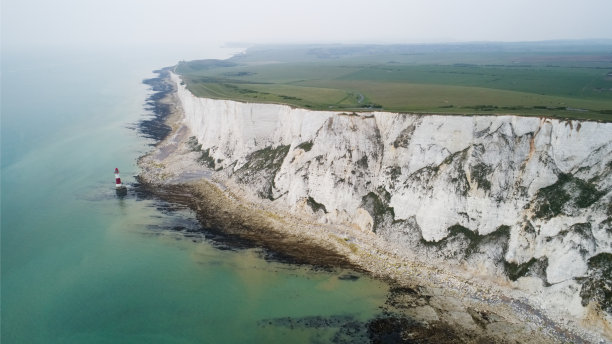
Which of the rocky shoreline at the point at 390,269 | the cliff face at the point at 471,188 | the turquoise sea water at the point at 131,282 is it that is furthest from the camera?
the cliff face at the point at 471,188

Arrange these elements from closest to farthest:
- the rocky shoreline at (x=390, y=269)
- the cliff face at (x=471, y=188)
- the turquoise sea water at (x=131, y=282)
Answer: the rocky shoreline at (x=390, y=269), the turquoise sea water at (x=131, y=282), the cliff face at (x=471, y=188)

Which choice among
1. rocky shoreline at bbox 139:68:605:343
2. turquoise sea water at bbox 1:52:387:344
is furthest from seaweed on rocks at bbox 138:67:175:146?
turquoise sea water at bbox 1:52:387:344

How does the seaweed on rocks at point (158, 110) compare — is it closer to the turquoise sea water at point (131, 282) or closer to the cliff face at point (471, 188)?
the turquoise sea water at point (131, 282)

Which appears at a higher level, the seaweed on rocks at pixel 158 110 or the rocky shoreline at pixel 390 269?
the seaweed on rocks at pixel 158 110

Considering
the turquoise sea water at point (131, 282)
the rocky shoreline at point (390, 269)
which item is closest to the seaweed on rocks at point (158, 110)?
the rocky shoreline at point (390, 269)

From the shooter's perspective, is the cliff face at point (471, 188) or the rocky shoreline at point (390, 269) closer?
the rocky shoreline at point (390, 269)

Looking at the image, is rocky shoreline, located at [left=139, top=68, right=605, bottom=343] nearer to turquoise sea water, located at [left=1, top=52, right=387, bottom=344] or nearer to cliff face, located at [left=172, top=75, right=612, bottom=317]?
cliff face, located at [left=172, top=75, right=612, bottom=317]
